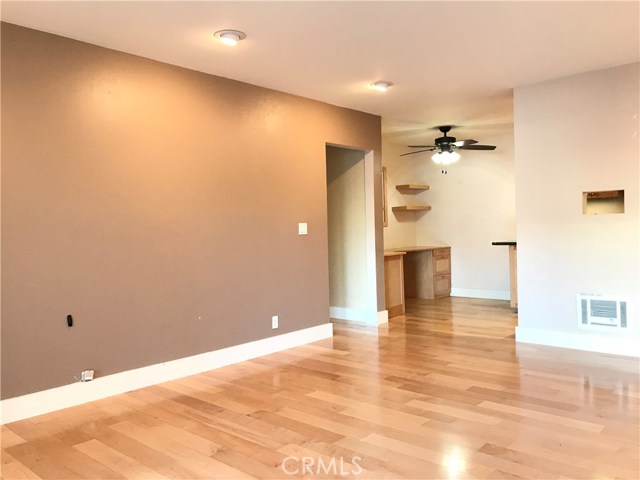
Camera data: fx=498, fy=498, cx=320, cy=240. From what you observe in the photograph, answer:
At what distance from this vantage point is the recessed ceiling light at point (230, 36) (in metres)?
3.39

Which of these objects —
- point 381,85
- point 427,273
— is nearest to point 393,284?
point 427,273

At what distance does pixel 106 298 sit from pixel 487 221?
6392 millimetres

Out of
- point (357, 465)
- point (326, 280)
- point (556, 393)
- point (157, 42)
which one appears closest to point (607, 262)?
point (556, 393)

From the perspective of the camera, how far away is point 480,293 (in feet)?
27.2

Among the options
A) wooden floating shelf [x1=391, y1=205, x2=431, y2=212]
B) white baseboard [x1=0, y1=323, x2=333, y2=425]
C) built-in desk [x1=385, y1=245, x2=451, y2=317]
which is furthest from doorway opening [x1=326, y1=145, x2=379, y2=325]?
wooden floating shelf [x1=391, y1=205, x2=431, y2=212]

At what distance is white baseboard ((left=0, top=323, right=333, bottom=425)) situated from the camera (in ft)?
10.5

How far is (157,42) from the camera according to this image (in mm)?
3553

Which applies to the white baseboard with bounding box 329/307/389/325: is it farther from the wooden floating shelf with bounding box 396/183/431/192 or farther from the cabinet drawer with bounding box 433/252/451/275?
the wooden floating shelf with bounding box 396/183/431/192

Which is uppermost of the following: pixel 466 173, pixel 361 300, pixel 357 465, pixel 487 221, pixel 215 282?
pixel 466 173

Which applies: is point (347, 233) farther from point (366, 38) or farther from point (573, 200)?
point (366, 38)

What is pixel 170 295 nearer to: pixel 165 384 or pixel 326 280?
pixel 165 384

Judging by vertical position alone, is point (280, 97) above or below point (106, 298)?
above

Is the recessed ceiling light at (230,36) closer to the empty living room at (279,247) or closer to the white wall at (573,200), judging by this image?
the empty living room at (279,247)

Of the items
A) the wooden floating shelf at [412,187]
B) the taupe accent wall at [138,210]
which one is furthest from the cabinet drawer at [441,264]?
the taupe accent wall at [138,210]
